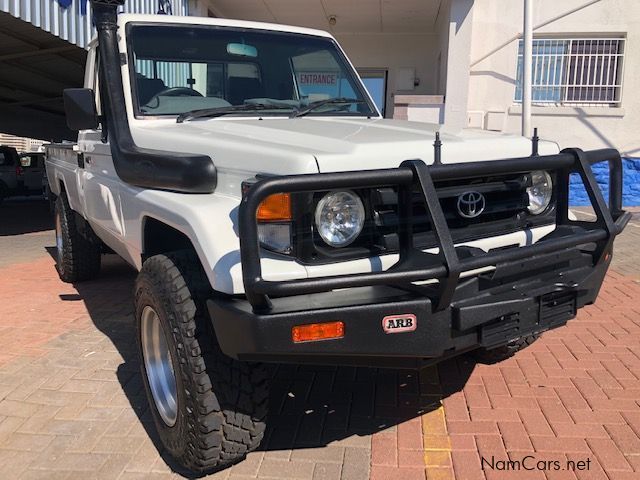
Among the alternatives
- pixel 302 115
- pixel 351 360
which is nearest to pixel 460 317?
pixel 351 360

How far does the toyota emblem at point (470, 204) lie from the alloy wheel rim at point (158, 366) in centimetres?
146

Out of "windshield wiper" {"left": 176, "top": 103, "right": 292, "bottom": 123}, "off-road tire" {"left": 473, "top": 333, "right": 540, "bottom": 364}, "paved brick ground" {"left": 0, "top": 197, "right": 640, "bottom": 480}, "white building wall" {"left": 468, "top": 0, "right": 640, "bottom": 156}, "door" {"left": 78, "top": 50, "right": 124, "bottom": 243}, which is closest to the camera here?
"paved brick ground" {"left": 0, "top": 197, "right": 640, "bottom": 480}

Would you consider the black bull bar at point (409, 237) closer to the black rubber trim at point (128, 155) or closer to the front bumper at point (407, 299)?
the front bumper at point (407, 299)

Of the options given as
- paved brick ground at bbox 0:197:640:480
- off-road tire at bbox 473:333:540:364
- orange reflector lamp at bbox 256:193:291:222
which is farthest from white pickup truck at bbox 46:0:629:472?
off-road tire at bbox 473:333:540:364

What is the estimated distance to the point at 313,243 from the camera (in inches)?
85.7

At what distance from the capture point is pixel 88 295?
5.36 metres

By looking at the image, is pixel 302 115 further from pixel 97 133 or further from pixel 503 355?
pixel 503 355

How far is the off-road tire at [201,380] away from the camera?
2.30 m

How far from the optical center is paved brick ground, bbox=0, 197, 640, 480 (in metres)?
2.61

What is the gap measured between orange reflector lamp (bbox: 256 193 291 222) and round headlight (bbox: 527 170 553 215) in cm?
131

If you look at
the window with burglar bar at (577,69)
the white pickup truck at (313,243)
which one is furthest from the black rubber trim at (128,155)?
the window with burglar bar at (577,69)

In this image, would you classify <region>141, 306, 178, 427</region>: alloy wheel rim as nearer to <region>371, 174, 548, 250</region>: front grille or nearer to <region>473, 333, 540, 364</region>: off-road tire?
<region>371, 174, 548, 250</region>: front grille

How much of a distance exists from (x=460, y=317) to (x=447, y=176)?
1.76 feet

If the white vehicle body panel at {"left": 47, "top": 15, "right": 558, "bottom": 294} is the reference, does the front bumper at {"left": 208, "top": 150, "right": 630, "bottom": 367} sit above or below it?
below
